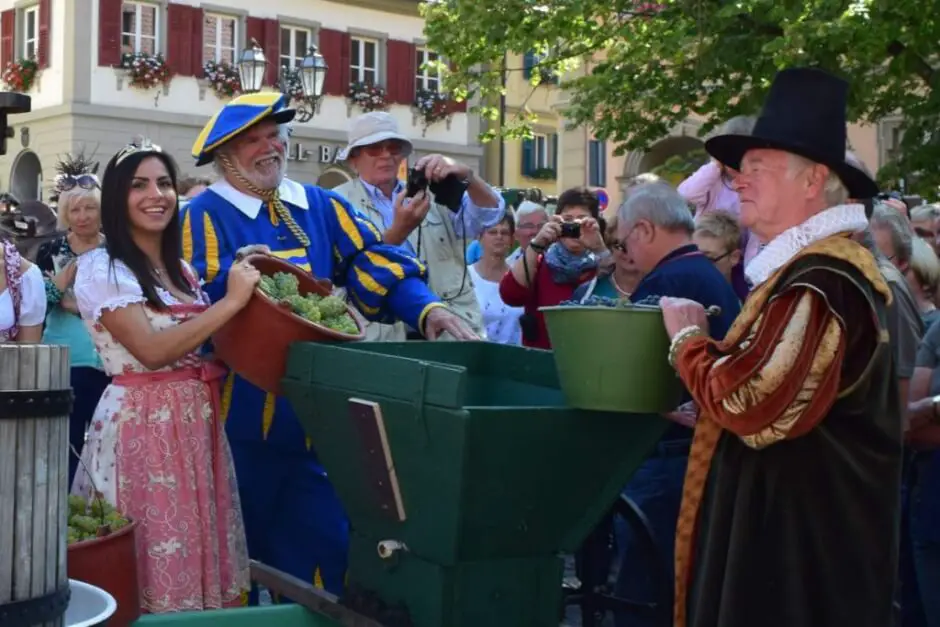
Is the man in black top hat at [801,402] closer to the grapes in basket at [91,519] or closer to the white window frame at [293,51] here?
the grapes in basket at [91,519]

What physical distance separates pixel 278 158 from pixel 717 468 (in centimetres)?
202

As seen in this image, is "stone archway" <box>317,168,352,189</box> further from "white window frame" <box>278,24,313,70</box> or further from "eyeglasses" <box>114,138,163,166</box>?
"eyeglasses" <box>114,138,163,166</box>

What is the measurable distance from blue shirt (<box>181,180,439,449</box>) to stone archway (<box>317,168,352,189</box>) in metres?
23.1

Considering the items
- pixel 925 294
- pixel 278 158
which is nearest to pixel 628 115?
pixel 925 294

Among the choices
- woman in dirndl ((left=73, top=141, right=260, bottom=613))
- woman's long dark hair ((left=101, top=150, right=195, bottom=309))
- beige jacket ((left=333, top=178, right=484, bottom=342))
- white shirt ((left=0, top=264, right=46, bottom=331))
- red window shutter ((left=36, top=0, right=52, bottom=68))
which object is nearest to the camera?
woman in dirndl ((left=73, top=141, right=260, bottom=613))

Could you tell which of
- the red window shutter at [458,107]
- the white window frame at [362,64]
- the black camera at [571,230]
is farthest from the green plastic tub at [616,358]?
the red window shutter at [458,107]

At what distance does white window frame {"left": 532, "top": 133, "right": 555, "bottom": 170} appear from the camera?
35.4m

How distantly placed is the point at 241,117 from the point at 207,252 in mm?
430

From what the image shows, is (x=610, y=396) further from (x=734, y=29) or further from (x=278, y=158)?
(x=734, y=29)

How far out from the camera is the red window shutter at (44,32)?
25.9m

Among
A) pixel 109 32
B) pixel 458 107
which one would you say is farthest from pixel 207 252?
pixel 458 107

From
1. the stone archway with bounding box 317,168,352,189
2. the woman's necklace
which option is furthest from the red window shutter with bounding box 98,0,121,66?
the woman's necklace

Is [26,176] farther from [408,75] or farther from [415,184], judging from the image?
[415,184]

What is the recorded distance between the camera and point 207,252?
14.4ft
